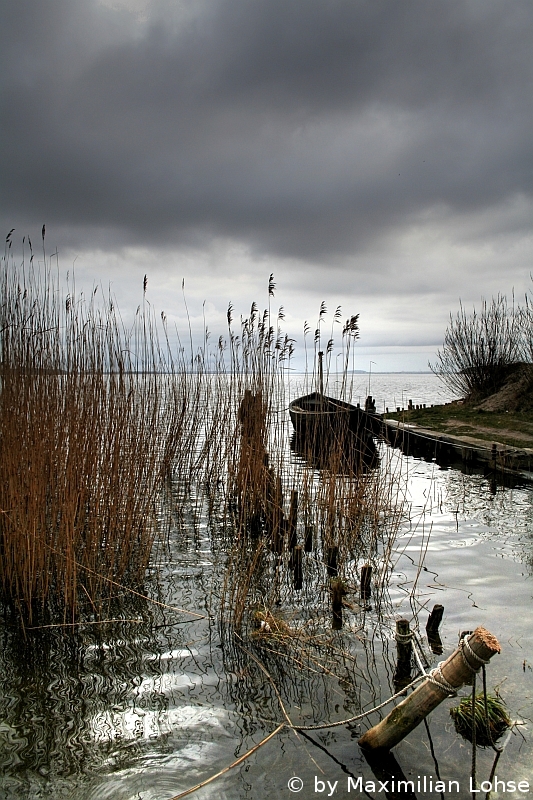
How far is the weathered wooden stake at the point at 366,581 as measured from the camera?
13.0 feet

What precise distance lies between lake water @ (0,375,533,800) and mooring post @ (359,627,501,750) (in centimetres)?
21

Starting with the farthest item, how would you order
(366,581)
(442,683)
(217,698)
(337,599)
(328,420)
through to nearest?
(328,420)
(366,581)
(337,599)
(217,698)
(442,683)

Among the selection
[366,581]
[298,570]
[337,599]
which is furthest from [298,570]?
[337,599]

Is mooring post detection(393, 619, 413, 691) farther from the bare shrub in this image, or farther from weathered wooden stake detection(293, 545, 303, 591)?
the bare shrub

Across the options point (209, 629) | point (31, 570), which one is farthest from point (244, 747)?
point (31, 570)

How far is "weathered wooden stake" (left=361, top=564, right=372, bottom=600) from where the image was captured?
13.0ft

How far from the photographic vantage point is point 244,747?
2.39 m

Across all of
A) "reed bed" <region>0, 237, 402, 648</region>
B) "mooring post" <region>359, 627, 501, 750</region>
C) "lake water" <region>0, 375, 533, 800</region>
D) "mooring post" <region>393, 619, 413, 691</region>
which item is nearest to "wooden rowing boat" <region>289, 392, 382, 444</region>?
"reed bed" <region>0, 237, 402, 648</region>

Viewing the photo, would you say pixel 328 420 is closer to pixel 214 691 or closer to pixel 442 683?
pixel 214 691

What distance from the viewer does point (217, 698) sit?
2719 millimetres

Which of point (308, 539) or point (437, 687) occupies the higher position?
point (437, 687)

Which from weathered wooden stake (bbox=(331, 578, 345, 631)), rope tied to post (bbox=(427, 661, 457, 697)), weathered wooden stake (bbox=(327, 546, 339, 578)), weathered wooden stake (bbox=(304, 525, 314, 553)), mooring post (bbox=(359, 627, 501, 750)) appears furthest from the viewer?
weathered wooden stake (bbox=(304, 525, 314, 553))

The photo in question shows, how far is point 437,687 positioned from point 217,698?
1280mm

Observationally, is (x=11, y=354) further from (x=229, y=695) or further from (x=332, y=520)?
(x=332, y=520)
